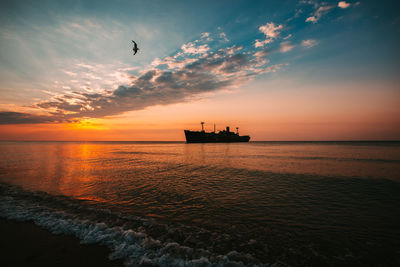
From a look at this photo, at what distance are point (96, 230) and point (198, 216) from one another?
3944 mm

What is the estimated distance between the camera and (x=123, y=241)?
5309 mm

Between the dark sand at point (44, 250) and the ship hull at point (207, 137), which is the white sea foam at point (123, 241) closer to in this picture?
the dark sand at point (44, 250)

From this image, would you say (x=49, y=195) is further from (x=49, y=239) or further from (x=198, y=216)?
(x=198, y=216)

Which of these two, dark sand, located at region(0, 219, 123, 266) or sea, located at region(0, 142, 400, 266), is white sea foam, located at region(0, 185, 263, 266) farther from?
dark sand, located at region(0, 219, 123, 266)

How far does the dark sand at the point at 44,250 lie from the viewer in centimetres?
429

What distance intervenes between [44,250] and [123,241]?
2.13 meters

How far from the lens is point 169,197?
9938mm

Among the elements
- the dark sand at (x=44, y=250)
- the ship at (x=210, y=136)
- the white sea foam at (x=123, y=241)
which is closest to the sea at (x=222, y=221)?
the white sea foam at (x=123, y=241)

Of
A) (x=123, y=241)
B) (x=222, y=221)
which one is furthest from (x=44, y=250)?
(x=222, y=221)

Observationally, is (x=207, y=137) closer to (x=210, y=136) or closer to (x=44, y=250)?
(x=210, y=136)

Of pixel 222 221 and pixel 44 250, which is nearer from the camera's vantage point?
pixel 44 250

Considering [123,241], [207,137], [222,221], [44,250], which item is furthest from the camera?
[207,137]

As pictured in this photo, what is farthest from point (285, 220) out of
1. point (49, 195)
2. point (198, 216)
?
point (49, 195)

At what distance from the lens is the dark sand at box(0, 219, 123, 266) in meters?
4.29
